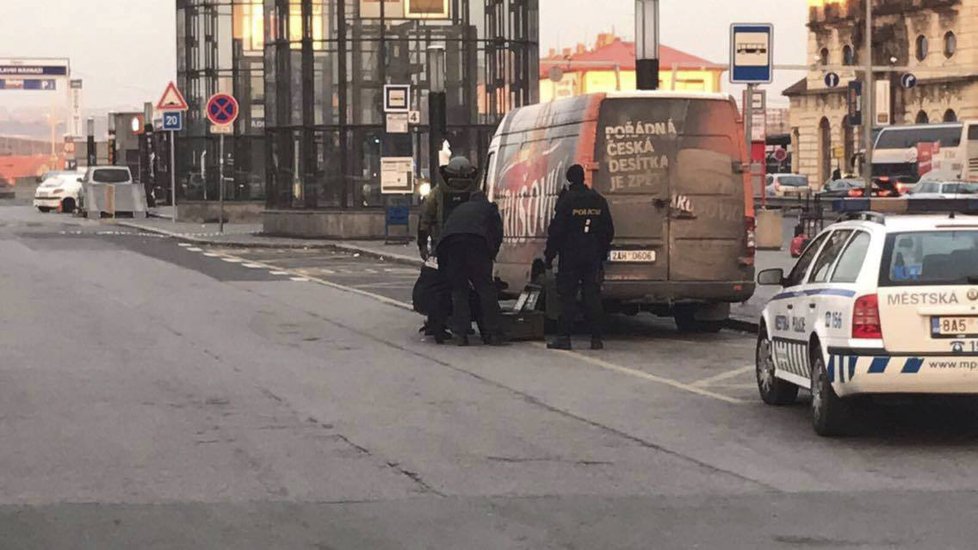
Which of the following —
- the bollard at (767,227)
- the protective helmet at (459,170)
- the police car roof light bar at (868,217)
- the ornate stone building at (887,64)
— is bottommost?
the bollard at (767,227)

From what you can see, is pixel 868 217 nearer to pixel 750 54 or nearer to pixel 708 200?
pixel 708 200

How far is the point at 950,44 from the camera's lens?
10881 centimetres

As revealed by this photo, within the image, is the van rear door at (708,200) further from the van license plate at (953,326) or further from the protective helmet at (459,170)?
the van license plate at (953,326)

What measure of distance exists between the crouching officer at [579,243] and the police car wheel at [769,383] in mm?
3818

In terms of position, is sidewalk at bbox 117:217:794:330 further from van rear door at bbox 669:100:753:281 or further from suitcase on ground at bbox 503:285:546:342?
suitcase on ground at bbox 503:285:546:342

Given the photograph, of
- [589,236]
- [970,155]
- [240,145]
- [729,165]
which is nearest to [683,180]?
[729,165]

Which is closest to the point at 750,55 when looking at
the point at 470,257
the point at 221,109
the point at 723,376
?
the point at 470,257

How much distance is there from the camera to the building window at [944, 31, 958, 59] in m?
108

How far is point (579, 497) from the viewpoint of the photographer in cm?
984

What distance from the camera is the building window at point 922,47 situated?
364ft

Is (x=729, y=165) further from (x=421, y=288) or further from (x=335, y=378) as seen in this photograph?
(x=335, y=378)

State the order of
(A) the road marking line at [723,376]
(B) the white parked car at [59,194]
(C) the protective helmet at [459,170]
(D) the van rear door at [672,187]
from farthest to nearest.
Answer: (B) the white parked car at [59,194] → (C) the protective helmet at [459,170] → (D) the van rear door at [672,187] → (A) the road marking line at [723,376]

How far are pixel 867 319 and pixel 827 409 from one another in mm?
689

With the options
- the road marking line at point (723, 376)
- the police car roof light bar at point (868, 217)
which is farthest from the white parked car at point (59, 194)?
the police car roof light bar at point (868, 217)
